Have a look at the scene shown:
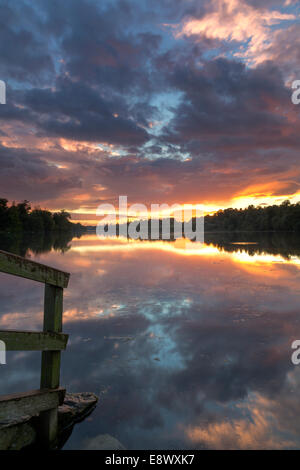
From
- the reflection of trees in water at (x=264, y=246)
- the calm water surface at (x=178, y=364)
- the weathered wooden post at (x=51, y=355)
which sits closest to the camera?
the weathered wooden post at (x=51, y=355)

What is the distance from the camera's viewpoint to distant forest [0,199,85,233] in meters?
86.3

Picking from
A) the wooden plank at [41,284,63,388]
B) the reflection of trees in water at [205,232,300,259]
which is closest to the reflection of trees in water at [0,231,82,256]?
the reflection of trees in water at [205,232,300,259]

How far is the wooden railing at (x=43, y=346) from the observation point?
273 cm

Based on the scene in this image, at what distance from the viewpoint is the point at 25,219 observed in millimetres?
107312

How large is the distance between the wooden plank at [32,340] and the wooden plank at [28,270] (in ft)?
1.80

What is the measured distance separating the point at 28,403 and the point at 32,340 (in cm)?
62

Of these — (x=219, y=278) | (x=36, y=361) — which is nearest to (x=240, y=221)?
(x=219, y=278)

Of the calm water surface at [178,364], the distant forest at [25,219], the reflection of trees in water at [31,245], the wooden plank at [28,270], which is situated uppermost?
the distant forest at [25,219]

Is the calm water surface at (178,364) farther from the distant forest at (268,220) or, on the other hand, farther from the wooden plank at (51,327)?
the distant forest at (268,220)

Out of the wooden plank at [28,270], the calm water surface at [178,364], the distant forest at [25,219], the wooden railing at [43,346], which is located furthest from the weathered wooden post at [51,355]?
the distant forest at [25,219]

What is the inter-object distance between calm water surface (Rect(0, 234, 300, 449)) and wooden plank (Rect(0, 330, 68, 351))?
3.69 ft
